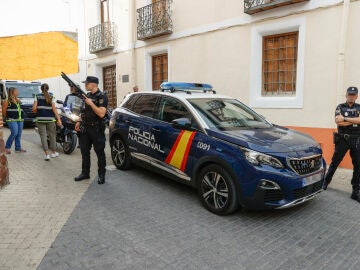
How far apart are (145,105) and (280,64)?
435cm

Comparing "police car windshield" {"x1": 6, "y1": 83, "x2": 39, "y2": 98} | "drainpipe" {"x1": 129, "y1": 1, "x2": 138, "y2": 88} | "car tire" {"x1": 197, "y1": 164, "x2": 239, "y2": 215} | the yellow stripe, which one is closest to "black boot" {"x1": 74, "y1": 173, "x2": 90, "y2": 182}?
the yellow stripe

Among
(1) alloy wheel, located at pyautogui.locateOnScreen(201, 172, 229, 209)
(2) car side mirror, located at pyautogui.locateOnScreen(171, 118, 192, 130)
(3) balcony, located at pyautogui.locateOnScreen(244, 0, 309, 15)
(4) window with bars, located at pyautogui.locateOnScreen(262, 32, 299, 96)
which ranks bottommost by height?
(1) alloy wheel, located at pyautogui.locateOnScreen(201, 172, 229, 209)

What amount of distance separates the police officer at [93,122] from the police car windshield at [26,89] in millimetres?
10885

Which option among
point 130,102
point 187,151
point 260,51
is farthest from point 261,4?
point 187,151

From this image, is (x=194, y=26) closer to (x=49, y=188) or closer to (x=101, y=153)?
(x=101, y=153)

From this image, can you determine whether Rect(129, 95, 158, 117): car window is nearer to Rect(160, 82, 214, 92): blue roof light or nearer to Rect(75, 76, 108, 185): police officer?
Rect(160, 82, 214, 92): blue roof light

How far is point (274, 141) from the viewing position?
4113 mm

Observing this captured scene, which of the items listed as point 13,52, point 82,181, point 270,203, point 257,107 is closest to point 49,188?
point 82,181

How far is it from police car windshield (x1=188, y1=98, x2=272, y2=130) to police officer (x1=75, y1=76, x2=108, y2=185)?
1624 millimetres

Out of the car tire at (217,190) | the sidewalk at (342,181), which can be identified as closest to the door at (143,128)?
the car tire at (217,190)

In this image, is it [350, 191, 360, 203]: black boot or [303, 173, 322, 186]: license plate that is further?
[350, 191, 360, 203]: black boot

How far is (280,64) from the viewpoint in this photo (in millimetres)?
8195

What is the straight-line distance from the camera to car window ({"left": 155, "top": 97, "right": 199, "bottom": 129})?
4.82 metres

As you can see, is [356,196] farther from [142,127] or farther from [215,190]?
[142,127]
